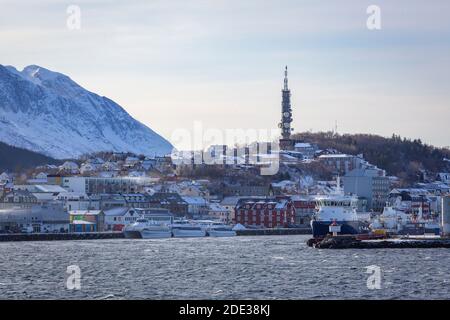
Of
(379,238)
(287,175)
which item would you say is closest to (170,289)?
(379,238)

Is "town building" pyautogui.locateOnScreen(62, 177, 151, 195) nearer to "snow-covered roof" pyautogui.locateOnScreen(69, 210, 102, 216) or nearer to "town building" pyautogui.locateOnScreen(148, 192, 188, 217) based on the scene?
"town building" pyautogui.locateOnScreen(148, 192, 188, 217)

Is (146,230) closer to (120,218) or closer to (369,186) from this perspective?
(120,218)

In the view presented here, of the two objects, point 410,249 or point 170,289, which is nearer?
point 170,289

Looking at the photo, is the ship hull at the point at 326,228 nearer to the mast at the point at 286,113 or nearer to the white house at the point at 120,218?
the white house at the point at 120,218

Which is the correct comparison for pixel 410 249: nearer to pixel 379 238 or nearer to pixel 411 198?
pixel 379 238

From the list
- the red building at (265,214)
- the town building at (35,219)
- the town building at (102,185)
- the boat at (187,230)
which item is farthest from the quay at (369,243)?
the town building at (102,185)

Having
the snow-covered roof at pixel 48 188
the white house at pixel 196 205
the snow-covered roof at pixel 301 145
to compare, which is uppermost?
the snow-covered roof at pixel 301 145
